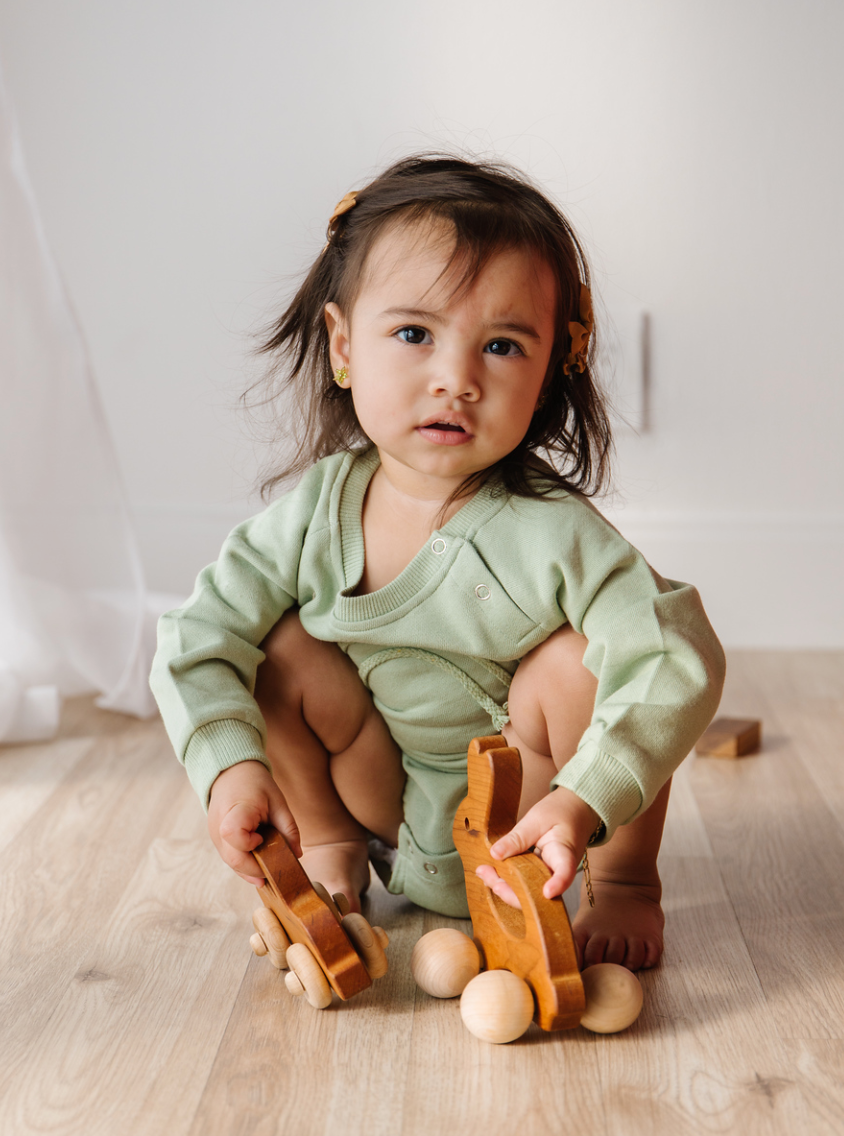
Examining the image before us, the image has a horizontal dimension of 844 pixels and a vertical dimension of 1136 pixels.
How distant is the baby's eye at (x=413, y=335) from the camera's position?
0.75 meters

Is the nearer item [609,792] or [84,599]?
[609,792]

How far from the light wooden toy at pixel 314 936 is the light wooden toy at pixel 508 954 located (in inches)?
1.5

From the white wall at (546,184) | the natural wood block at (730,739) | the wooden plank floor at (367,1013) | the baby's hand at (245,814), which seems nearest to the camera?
the wooden plank floor at (367,1013)

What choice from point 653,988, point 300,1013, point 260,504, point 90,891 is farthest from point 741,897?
point 260,504

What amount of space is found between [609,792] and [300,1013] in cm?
23

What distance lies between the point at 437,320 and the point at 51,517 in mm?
709

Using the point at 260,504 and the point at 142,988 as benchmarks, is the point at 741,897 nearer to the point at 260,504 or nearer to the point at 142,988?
the point at 142,988

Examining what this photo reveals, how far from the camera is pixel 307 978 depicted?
68 cm

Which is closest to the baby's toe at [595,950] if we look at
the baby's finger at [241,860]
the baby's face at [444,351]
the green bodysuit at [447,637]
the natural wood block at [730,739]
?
the green bodysuit at [447,637]

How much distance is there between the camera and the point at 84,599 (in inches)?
51.8

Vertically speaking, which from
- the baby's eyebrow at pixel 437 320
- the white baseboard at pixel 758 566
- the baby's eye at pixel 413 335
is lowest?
the white baseboard at pixel 758 566

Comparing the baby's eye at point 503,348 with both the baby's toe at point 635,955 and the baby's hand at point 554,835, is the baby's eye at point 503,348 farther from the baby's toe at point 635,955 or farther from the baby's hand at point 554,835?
the baby's toe at point 635,955

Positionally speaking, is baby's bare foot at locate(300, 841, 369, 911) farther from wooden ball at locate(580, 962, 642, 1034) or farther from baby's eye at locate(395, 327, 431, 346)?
baby's eye at locate(395, 327, 431, 346)

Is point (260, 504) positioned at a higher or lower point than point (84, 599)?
lower
